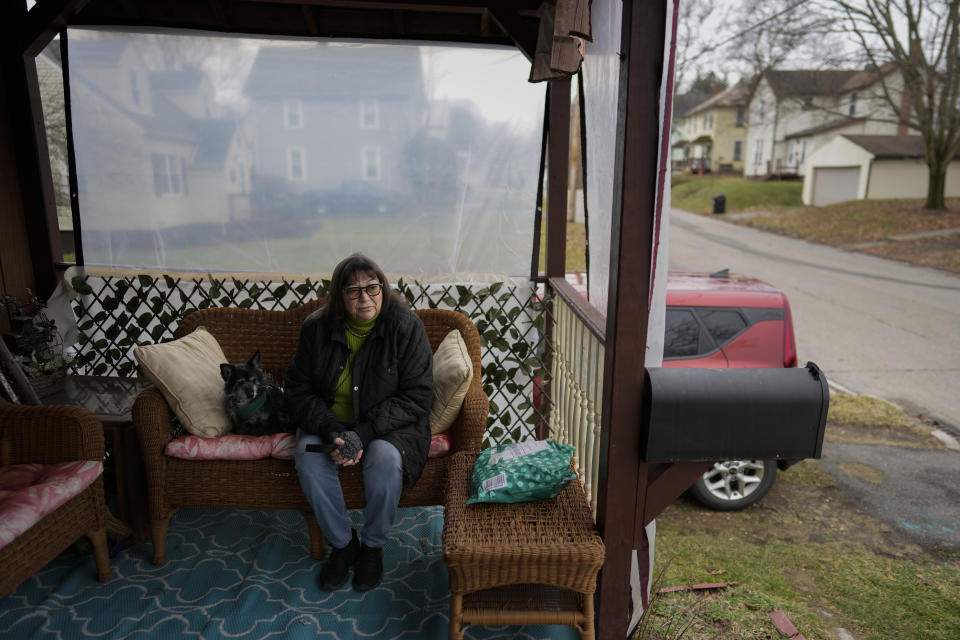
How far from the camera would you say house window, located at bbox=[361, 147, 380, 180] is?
3596 millimetres

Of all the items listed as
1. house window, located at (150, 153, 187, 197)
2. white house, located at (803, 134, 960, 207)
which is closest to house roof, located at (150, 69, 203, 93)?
house window, located at (150, 153, 187, 197)

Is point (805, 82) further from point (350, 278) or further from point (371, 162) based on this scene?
point (350, 278)

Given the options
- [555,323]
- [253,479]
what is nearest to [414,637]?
[253,479]

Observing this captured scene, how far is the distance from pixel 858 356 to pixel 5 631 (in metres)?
7.09

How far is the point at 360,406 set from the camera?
93.4 inches

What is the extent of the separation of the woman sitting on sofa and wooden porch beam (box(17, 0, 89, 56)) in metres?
2.06

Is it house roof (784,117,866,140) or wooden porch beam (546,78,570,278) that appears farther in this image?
house roof (784,117,866,140)

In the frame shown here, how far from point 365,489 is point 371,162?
2.02 meters

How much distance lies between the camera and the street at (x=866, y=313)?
5812mm

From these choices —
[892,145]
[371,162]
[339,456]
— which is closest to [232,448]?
[339,456]

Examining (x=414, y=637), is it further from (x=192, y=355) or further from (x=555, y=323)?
(x=555, y=323)

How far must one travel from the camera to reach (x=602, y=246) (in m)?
2.37

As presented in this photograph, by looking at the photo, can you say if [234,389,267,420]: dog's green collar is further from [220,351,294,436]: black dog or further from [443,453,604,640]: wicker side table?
[443,453,604,640]: wicker side table

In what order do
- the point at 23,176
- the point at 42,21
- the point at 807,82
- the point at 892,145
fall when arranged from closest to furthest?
the point at 42,21
the point at 23,176
the point at 807,82
the point at 892,145
